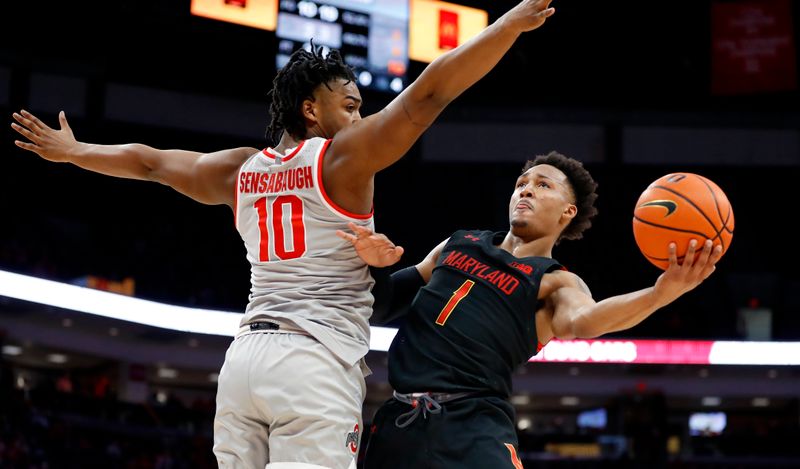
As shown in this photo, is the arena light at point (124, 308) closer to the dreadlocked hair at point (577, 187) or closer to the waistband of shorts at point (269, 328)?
the dreadlocked hair at point (577, 187)

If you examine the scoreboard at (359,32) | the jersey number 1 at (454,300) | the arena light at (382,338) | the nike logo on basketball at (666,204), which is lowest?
the arena light at (382,338)

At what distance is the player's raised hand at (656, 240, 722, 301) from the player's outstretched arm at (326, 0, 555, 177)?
948 mm

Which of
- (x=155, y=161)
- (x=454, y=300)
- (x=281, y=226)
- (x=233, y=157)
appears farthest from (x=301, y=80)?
(x=454, y=300)

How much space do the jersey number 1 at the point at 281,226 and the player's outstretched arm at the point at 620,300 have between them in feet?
3.87

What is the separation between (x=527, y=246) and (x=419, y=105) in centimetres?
154

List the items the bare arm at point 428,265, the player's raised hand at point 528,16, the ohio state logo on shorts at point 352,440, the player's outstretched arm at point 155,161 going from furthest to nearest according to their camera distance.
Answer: the bare arm at point 428,265, the player's outstretched arm at point 155,161, the ohio state logo on shorts at point 352,440, the player's raised hand at point 528,16

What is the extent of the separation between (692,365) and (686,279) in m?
19.0

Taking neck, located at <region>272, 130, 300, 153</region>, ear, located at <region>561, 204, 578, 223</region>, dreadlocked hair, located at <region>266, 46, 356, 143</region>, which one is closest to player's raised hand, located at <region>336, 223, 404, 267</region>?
neck, located at <region>272, 130, 300, 153</region>

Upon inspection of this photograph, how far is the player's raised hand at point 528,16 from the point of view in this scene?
A: 127 inches

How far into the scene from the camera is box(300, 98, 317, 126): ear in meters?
3.84

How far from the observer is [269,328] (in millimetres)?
3506

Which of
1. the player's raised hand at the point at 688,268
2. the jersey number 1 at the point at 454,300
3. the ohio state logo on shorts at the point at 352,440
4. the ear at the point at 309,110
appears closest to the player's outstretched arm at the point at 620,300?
the player's raised hand at the point at 688,268

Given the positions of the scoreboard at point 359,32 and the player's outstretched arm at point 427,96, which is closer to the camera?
the player's outstretched arm at point 427,96

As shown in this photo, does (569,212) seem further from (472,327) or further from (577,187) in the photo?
Answer: (472,327)
